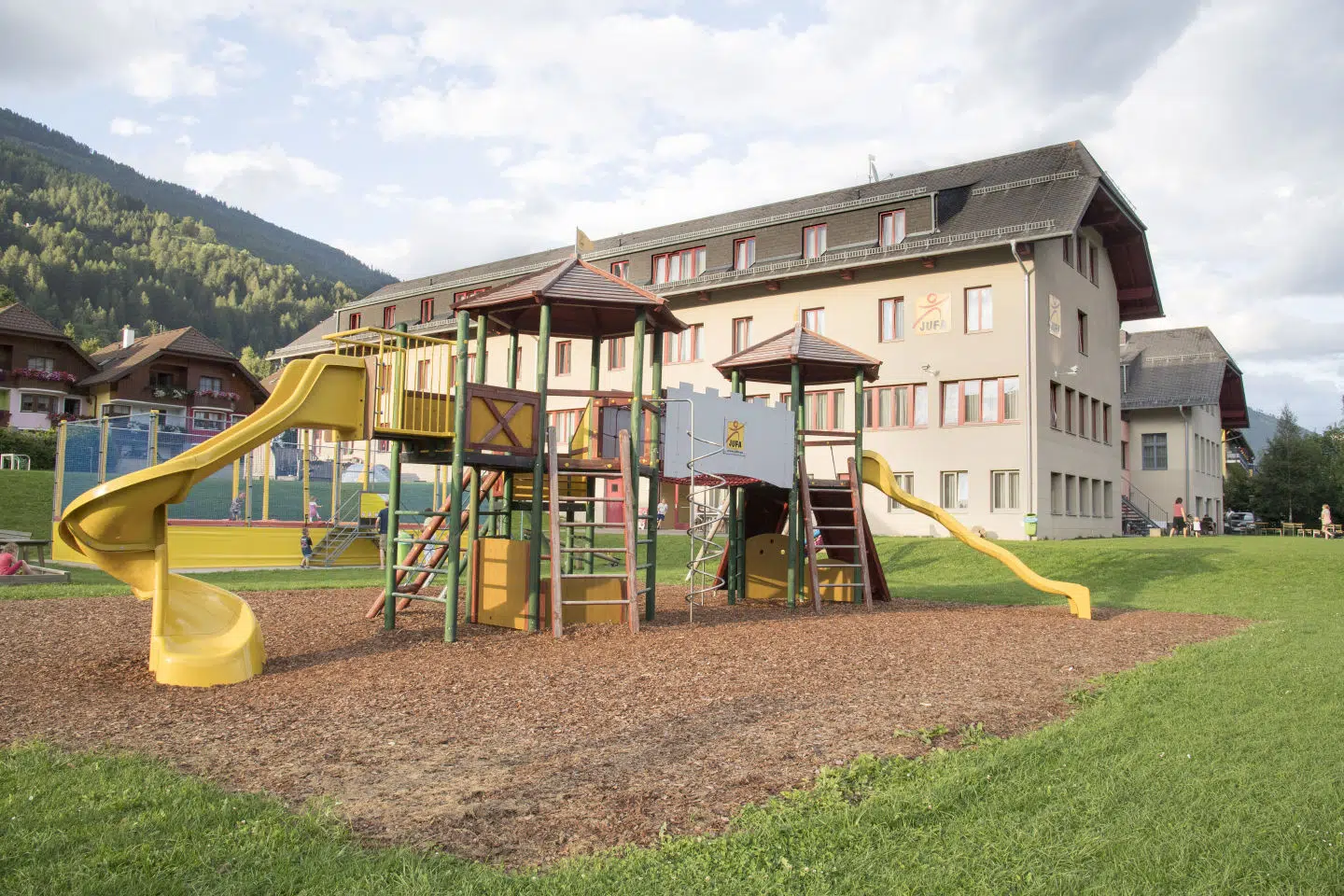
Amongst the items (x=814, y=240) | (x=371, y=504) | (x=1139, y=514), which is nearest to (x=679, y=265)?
(x=814, y=240)

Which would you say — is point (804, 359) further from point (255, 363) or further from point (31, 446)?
point (255, 363)

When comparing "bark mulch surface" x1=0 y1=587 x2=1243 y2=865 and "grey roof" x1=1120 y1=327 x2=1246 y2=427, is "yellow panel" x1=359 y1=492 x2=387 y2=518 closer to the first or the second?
"bark mulch surface" x1=0 y1=587 x2=1243 y2=865

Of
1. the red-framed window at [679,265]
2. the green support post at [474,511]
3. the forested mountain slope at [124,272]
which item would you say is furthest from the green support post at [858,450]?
the forested mountain slope at [124,272]

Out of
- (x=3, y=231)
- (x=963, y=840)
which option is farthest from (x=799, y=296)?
(x=3, y=231)

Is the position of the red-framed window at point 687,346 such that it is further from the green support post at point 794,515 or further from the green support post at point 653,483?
the green support post at point 653,483

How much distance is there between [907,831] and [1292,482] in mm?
56919

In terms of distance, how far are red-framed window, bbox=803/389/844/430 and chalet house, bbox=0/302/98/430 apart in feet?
134

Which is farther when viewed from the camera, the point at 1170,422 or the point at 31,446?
the point at 1170,422

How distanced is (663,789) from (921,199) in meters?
29.8

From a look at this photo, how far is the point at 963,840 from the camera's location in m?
4.93

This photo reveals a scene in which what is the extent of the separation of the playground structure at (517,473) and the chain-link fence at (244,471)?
380 centimetres

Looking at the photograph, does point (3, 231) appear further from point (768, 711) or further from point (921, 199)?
point (768, 711)

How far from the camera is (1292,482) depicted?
5259 centimetres

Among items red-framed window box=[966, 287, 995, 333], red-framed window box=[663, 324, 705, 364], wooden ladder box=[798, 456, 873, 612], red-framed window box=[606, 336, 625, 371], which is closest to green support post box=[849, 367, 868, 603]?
wooden ladder box=[798, 456, 873, 612]
